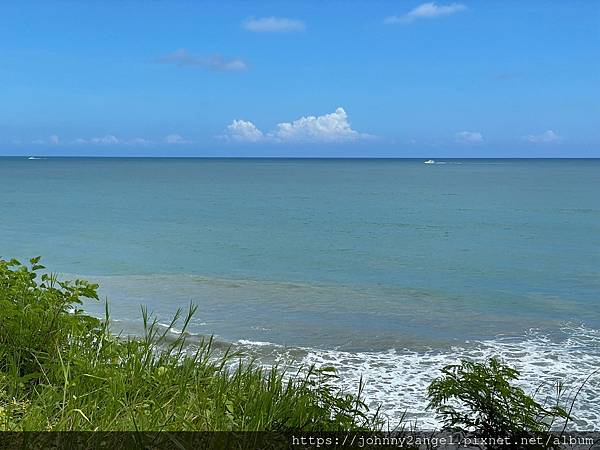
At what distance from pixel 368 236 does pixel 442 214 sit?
12.7 meters

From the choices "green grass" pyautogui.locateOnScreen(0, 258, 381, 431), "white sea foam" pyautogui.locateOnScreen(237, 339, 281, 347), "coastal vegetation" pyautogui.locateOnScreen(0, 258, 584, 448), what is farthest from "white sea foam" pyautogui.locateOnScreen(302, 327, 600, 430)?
"green grass" pyautogui.locateOnScreen(0, 258, 381, 431)

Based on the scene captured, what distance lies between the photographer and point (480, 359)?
1032 cm

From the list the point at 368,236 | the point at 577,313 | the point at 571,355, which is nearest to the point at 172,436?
the point at 571,355

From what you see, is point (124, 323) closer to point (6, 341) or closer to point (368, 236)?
point (6, 341)

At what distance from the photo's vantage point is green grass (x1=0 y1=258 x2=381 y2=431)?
391 centimetres

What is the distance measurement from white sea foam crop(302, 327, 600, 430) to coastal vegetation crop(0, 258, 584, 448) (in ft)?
11.1

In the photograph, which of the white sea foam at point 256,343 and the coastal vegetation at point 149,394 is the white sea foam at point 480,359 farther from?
the coastal vegetation at point 149,394

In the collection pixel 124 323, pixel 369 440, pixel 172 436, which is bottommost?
pixel 124 323

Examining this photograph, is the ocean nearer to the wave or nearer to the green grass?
the wave

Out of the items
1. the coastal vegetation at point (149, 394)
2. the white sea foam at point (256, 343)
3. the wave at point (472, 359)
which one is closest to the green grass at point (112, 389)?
the coastal vegetation at point (149, 394)

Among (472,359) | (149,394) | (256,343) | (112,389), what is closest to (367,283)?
(256,343)

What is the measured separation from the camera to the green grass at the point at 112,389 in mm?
3906

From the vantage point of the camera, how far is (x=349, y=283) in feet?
55.0

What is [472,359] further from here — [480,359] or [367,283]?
→ [367,283]
